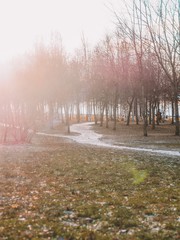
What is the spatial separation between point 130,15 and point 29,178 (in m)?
31.2

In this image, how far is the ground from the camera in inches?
404

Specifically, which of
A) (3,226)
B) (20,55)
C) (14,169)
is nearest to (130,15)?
(14,169)

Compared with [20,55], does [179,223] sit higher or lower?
lower

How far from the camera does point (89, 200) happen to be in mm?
14258

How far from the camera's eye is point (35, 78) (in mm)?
74312

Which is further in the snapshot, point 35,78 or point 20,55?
point 20,55

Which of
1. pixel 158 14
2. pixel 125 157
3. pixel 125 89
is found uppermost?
pixel 158 14

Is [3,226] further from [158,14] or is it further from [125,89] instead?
[125,89]

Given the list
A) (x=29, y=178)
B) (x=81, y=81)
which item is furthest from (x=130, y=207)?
(x=81, y=81)

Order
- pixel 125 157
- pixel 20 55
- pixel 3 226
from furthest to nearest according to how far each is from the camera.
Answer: pixel 20 55
pixel 125 157
pixel 3 226

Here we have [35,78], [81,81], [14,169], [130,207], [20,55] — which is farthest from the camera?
[81,81]

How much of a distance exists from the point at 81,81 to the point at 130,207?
8372 centimetres

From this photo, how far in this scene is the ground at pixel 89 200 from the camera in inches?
404

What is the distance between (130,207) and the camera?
42.9 ft
